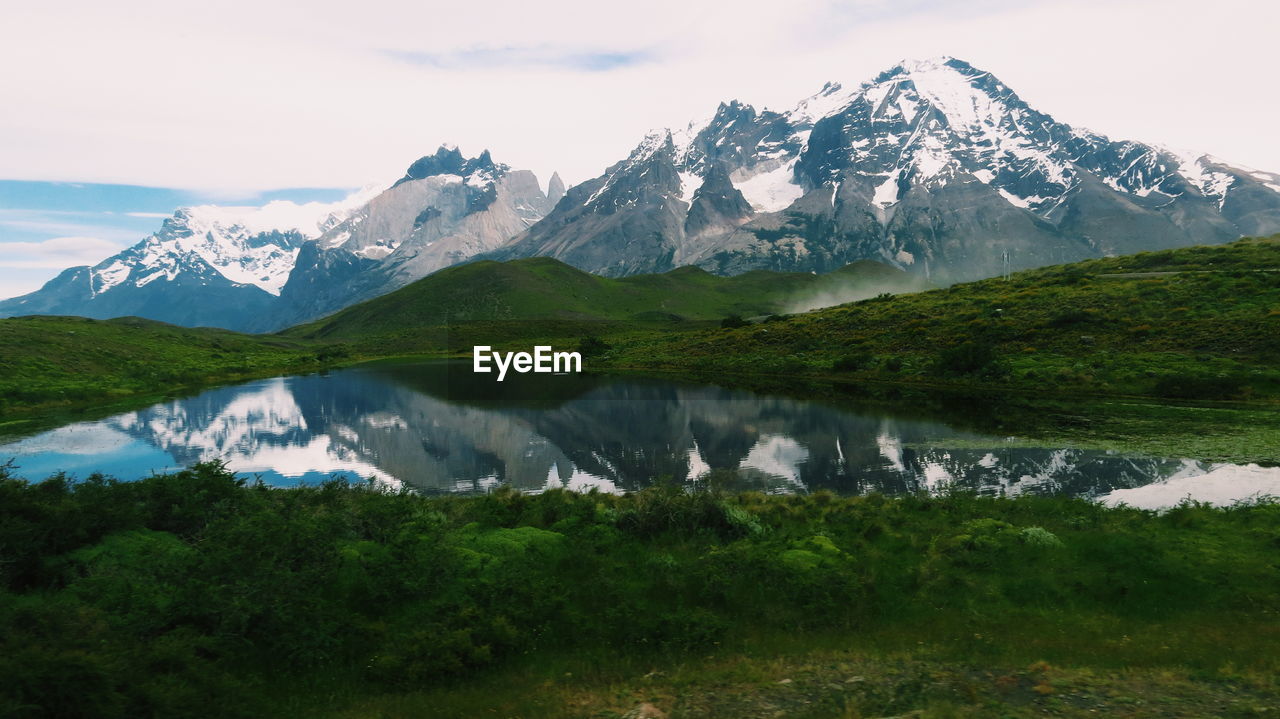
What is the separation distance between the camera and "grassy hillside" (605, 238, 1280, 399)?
66.1 m

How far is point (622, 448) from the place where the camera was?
48.5 meters

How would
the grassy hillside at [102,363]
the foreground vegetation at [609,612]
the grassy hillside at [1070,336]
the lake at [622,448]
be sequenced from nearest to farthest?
the foreground vegetation at [609,612]
the lake at [622,448]
the grassy hillside at [1070,336]
the grassy hillside at [102,363]

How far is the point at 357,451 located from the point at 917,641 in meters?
45.4

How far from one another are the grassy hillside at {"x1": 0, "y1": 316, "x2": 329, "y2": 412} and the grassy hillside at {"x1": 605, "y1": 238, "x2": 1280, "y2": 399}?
253 ft

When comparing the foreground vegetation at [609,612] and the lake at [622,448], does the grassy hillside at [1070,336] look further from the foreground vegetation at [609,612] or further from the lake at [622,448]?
the foreground vegetation at [609,612]

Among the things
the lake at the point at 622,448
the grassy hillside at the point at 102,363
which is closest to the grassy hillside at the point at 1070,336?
the lake at the point at 622,448

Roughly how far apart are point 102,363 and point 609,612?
5163 inches

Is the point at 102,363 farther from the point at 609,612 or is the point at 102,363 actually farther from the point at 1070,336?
the point at 1070,336

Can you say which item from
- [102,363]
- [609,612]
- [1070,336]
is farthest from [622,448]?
[102,363]

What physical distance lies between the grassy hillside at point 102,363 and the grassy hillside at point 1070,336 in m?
77.2

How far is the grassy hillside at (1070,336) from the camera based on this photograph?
66125mm

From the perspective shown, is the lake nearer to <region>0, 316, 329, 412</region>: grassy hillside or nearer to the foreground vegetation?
the foreground vegetation

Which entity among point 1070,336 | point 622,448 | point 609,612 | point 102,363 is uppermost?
point 1070,336

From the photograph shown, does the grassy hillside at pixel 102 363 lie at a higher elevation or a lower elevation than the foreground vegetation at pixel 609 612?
higher
